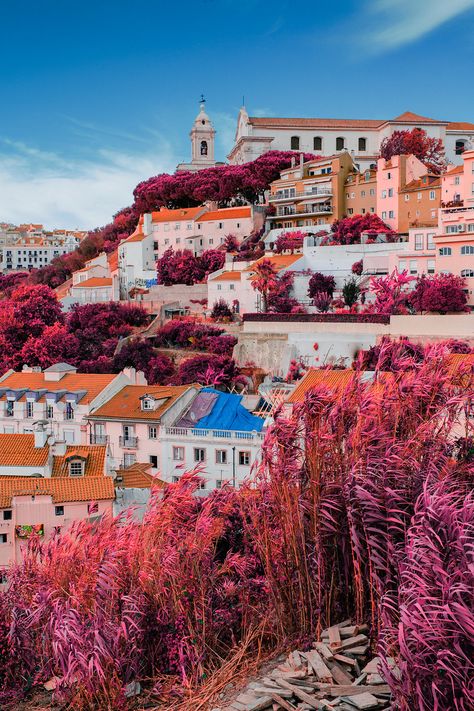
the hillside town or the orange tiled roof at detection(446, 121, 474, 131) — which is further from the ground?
the orange tiled roof at detection(446, 121, 474, 131)

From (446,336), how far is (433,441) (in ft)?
89.4

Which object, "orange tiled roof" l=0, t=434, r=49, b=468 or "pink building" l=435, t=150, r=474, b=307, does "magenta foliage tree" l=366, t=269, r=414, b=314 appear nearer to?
"pink building" l=435, t=150, r=474, b=307

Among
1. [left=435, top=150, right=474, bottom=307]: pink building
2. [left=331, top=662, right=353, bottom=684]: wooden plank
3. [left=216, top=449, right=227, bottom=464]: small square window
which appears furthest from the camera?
[left=435, top=150, right=474, bottom=307]: pink building

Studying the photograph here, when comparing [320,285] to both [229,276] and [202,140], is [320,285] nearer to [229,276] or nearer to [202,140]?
[229,276]

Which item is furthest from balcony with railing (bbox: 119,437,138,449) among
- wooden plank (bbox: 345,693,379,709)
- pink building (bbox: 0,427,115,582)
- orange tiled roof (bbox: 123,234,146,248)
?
orange tiled roof (bbox: 123,234,146,248)

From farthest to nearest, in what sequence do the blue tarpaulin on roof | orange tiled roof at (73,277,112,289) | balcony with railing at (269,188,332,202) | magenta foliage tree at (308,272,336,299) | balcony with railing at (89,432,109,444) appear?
orange tiled roof at (73,277,112,289) → balcony with railing at (269,188,332,202) → magenta foliage tree at (308,272,336,299) → balcony with railing at (89,432,109,444) → the blue tarpaulin on roof

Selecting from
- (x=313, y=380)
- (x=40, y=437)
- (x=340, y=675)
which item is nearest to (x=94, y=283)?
(x=313, y=380)

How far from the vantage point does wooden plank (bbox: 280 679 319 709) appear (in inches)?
430

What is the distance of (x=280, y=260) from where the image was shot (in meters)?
51.6

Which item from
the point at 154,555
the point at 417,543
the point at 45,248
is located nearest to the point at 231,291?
the point at 154,555

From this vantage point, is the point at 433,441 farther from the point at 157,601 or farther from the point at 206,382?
the point at 206,382

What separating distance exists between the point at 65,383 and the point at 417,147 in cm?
4303

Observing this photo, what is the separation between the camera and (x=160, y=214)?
67.2 meters

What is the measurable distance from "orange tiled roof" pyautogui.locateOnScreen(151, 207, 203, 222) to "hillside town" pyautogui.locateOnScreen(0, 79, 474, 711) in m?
0.28
